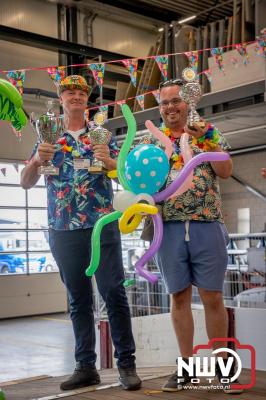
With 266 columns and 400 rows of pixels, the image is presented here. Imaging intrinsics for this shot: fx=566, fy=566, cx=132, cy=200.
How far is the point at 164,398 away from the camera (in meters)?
2.41

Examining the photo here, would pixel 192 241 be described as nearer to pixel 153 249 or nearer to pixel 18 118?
pixel 153 249

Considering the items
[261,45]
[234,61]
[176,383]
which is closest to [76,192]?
[176,383]

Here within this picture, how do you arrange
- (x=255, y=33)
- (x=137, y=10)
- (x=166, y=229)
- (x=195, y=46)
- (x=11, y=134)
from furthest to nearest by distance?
(x=137, y=10), (x=11, y=134), (x=195, y=46), (x=255, y=33), (x=166, y=229)

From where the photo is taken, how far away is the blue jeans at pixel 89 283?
2.62 meters

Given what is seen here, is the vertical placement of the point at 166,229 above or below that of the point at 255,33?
below

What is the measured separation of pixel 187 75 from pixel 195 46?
521cm

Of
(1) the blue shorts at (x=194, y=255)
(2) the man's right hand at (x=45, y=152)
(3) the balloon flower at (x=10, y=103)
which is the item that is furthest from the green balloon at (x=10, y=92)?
(1) the blue shorts at (x=194, y=255)

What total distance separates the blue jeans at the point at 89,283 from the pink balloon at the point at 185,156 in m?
0.44

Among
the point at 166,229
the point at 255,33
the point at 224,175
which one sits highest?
the point at 255,33

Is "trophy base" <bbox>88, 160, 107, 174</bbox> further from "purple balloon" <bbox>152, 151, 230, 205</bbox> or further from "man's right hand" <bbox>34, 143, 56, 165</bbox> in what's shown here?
"purple balloon" <bbox>152, 151, 230, 205</bbox>

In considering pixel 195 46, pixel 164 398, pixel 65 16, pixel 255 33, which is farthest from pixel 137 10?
pixel 164 398

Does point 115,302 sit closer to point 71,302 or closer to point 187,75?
point 71,302

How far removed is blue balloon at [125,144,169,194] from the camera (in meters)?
2.24

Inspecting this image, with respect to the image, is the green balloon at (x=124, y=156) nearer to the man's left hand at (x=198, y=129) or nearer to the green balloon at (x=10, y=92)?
the man's left hand at (x=198, y=129)
